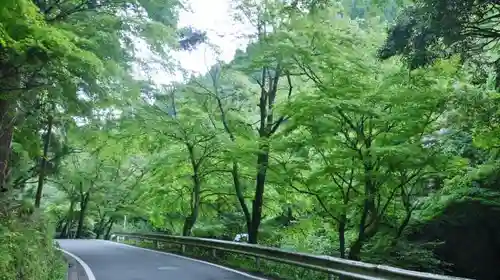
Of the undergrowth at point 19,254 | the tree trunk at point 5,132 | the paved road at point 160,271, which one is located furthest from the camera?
Result: the paved road at point 160,271

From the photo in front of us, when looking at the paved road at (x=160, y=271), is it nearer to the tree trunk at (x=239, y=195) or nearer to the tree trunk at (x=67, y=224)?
the tree trunk at (x=239, y=195)

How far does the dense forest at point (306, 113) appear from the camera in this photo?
29.8 feet

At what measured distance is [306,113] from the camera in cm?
1294

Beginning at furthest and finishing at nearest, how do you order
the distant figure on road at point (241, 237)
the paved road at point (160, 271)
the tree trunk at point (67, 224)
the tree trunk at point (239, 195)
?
the tree trunk at point (67, 224)
the distant figure on road at point (241, 237)
the tree trunk at point (239, 195)
the paved road at point (160, 271)

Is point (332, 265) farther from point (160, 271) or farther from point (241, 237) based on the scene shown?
point (241, 237)

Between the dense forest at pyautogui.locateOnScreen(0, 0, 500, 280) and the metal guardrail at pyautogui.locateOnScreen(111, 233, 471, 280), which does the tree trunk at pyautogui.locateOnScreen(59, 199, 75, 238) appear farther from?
the metal guardrail at pyautogui.locateOnScreen(111, 233, 471, 280)

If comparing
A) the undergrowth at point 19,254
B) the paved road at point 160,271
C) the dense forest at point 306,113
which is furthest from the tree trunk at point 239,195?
the undergrowth at point 19,254

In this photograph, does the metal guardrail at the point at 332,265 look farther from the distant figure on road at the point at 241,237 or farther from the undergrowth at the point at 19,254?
the distant figure on road at the point at 241,237

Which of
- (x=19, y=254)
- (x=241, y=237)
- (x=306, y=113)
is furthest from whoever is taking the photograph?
(x=241, y=237)

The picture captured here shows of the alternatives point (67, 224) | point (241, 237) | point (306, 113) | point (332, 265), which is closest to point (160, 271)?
point (332, 265)

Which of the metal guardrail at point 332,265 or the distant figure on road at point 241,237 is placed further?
the distant figure on road at point 241,237

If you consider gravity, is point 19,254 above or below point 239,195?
below

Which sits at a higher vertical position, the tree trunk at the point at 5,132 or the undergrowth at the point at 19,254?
the tree trunk at the point at 5,132

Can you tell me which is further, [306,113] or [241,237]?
[241,237]
